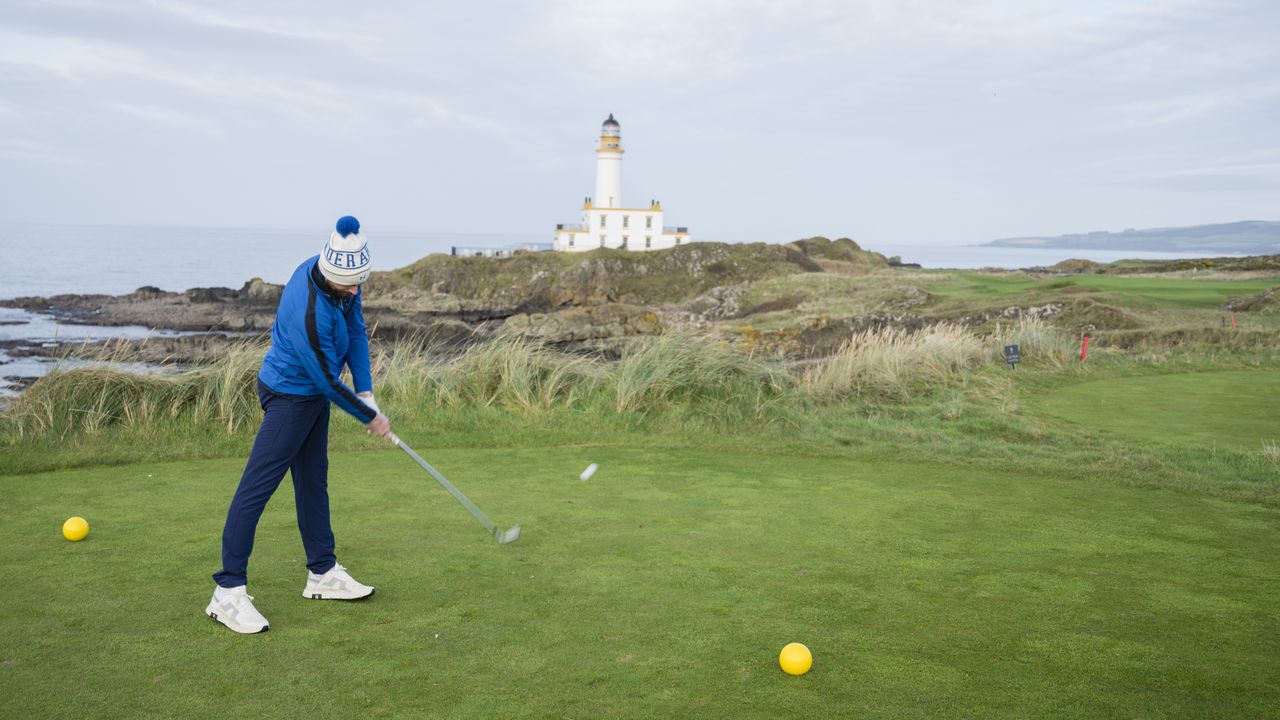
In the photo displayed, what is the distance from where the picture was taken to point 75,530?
18.6ft

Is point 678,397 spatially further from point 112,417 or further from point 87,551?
point 87,551

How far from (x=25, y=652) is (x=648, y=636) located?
271cm

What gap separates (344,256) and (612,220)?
66.0m

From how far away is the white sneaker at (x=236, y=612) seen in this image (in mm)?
4391

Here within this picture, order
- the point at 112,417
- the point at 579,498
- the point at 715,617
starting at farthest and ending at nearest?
the point at 112,417 → the point at 579,498 → the point at 715,617

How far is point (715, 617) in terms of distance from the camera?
4.70 m

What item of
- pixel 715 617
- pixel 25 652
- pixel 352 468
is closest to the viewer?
pixel 25 652

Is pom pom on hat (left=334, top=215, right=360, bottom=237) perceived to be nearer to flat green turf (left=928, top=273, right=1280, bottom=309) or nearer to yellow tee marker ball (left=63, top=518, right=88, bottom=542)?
yellow tee marker ball (left=63, top=518, right=88, bottom=542)

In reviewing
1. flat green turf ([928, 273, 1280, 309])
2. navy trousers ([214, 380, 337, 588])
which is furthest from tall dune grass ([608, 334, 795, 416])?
flat green turf ([928, 273, 1280, 309])

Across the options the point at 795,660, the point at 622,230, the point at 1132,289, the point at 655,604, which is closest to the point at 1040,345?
the point at 655,604

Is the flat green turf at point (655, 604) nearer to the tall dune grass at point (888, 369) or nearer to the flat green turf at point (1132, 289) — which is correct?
the tall dune grass at point (888, 369)

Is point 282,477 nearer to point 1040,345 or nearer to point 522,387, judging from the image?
point 522,387

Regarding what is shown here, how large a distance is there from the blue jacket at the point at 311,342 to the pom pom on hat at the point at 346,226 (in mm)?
187

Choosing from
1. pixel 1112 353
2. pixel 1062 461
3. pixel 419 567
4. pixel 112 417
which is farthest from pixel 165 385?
pixel 1112 353
